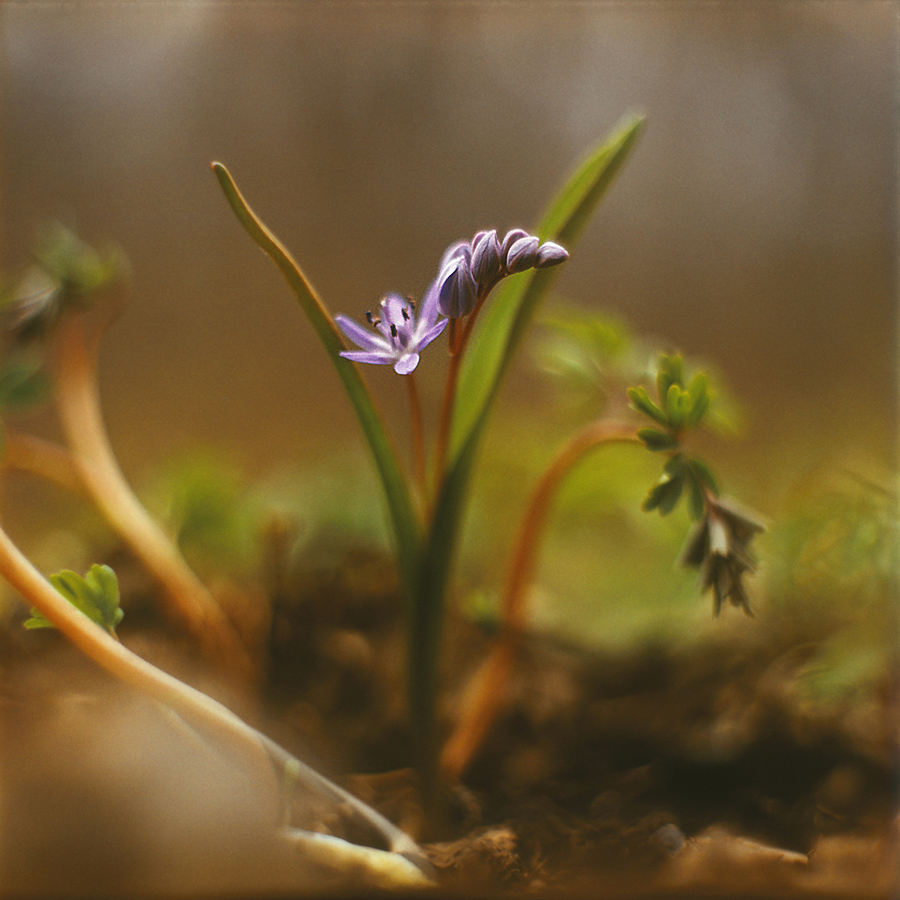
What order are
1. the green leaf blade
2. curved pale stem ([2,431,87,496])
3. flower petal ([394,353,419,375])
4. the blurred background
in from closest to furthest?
flower petal ([394,353,419,375])
the green leaf blade
curved pale stem ([2,431,87,496])
the blurred background

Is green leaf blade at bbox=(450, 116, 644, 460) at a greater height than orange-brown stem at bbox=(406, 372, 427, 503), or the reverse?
green leaf blade at bbox=(450, 116, 644, 460)

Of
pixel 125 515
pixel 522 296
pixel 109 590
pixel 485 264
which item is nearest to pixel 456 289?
pixel 485 264

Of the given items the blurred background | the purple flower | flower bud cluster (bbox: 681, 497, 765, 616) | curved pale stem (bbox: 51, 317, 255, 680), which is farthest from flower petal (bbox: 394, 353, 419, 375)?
the blurred background

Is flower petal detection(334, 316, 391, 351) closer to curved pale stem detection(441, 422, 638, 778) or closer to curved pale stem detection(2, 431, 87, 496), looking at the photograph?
curved pale stem detection(441, 422, 638, 778)

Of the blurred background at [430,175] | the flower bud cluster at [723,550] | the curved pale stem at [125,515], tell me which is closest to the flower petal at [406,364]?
the flower bud cluster at [723,550]

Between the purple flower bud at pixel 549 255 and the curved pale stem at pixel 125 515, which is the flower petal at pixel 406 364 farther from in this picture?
the curved pale stem at pixel 125 515

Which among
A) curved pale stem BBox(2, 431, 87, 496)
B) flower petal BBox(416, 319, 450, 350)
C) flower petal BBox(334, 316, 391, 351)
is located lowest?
flower petal BBox(416, 319, 450, 350)

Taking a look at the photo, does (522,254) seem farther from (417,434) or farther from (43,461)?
(43,461)

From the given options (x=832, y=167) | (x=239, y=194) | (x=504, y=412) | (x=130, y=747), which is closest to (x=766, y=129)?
(x=832, y=167)
